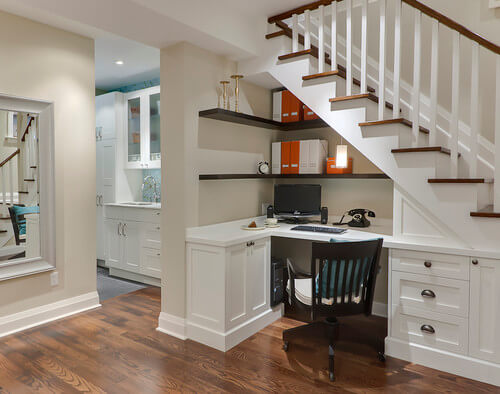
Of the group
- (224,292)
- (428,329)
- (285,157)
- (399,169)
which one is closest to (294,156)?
(285,157)

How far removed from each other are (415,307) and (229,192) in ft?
5.81

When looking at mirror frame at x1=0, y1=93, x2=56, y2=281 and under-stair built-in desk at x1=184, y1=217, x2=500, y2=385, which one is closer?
under-stair built-in desk at x1=184, y1=217, x2=500, y2=385

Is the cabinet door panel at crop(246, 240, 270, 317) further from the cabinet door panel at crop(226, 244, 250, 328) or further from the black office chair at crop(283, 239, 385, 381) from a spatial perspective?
the black office chair at crop(283, 239, 385, 381)

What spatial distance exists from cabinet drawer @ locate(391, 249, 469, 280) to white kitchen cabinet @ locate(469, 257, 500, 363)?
61 mm

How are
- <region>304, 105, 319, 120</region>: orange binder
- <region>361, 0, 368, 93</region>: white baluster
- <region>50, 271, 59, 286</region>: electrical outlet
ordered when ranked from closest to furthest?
<region>361, 0, 368, 93</region>: white baluster < <region>50, 271, 59, 286</region>: electrical outlet < <region>304, 105, 319, 120</region>: orange binder

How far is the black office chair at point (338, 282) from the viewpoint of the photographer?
228 cm

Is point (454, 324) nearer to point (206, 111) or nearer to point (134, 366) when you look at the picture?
point (134, 366)

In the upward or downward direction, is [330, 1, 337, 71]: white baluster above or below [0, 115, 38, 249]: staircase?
above

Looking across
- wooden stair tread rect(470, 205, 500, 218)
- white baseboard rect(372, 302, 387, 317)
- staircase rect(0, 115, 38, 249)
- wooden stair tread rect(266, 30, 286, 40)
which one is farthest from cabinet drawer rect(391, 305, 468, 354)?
staircase rect(0, 115, 38, 249)

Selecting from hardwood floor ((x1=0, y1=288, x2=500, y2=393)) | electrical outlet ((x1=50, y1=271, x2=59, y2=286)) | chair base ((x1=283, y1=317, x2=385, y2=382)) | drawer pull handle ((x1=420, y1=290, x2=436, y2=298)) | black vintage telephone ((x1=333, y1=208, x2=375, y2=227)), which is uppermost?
black vintage telephone ((x1=333, y1=208, x2=375, y2=227))

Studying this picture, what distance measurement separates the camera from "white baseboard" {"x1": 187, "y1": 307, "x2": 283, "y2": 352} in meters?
2.68

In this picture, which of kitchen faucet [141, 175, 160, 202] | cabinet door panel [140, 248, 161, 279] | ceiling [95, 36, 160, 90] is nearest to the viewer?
ceiling [95, 36, 160, 90]

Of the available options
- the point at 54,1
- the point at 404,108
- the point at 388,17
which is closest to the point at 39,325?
the point at 54,1

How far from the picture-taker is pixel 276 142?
12.7 ft
